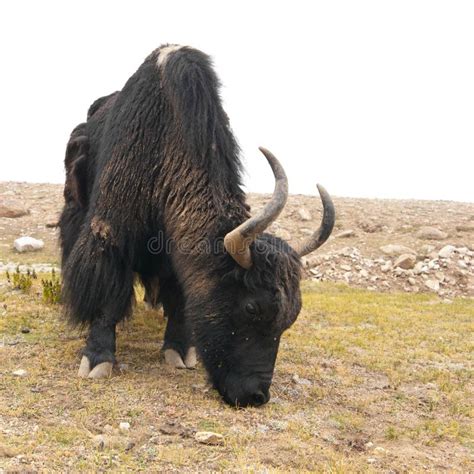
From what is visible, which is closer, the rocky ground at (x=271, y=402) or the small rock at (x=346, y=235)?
the rocky ground at (x=271, y=402)

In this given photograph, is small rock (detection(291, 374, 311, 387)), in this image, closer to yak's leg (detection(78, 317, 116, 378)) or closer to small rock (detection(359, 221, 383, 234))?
yak's leg (detection(78, 317, 116, 378))

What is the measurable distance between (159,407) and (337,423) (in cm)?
129

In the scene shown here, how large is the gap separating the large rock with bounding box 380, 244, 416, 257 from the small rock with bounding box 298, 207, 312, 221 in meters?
2.79

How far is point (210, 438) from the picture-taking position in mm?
3562

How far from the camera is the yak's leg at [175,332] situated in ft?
18.2

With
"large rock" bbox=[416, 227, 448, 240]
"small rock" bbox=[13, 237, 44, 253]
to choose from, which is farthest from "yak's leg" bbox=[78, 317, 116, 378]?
"large rock" bbox=[416, 227, 448, 240]

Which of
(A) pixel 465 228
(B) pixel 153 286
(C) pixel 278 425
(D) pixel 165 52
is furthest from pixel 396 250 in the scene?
(C) pixel 278 425

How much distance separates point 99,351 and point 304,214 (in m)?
11.6

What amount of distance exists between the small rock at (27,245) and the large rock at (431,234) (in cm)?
939

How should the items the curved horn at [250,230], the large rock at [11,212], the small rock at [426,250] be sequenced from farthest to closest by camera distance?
1. the large rock at [11,212]
2. the small rock at [426,250]
3. the curved horn at [250,230]

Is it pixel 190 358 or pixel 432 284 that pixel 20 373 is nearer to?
pixel 190 358

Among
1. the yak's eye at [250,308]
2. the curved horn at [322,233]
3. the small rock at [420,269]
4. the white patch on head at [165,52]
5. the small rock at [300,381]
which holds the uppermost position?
the white patch on head at [165,52]

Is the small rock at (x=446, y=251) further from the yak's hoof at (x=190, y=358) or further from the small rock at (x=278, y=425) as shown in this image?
the small rock at (x=278, y=425)

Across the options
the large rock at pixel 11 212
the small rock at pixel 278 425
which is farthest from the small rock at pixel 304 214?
the small rock at pixel 278 425
